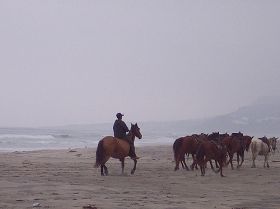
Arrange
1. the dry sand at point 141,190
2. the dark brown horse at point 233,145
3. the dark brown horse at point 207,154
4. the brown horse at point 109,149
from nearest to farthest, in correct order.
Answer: the dry sand at point 141,190, the brown horse at point 109,149, the dark brown horse at point 207,154, the dark brown horse at point 233,145

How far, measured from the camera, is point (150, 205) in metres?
10.3

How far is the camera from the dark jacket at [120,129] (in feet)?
57.9

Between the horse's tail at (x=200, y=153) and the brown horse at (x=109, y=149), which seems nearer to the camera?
the brown horse at (x=109, y=149)

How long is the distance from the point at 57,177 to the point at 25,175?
1.21m

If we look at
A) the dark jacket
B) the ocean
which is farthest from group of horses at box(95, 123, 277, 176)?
the ocean

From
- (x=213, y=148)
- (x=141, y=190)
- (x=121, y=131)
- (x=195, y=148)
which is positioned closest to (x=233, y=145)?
(x=195, y=148)

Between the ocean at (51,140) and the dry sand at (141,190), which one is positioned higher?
the ocean at (51,140)

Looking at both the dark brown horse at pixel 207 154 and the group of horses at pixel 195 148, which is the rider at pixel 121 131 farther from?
the dark brown horse at pixel 207 154

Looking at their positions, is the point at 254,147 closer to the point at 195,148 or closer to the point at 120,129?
the point at 195,148

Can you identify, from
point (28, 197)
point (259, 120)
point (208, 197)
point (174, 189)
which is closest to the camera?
point (28, 197)

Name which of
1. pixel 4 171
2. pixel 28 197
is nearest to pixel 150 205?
pixel 28 197

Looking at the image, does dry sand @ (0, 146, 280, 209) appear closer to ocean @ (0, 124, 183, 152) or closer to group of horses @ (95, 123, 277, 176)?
group of horses @ (95, 123, 277, 176)

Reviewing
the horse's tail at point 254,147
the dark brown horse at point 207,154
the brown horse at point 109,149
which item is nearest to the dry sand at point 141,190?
the dark brown horse at point 207,154

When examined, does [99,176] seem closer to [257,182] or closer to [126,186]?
[126,186]
